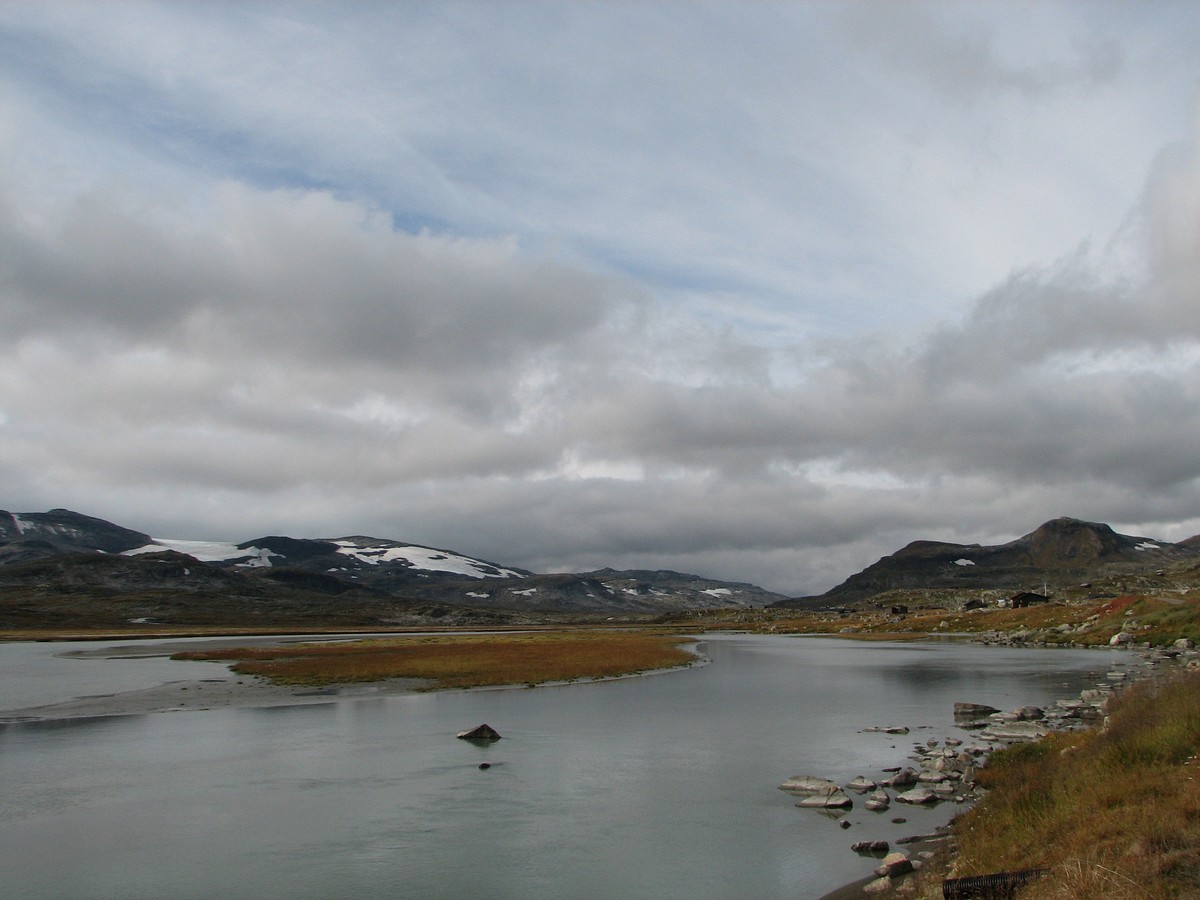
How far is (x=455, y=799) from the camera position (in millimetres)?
24938

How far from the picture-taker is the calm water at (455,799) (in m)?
18.2

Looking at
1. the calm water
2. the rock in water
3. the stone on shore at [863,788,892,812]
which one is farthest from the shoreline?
the stone on shore at [863,788,892,812]

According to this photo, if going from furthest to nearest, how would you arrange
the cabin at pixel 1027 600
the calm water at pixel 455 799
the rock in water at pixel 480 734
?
the cabin at pixel 1027 600
the rock in water at pixel 480 734
the calm water at pixel 455 799

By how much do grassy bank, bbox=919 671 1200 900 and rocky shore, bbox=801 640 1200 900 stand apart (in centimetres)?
95

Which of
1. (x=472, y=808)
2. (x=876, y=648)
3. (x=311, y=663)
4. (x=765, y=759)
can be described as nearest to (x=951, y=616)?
(x=876, y=648)

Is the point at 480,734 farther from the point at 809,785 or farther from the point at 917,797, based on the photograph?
the point at 917,797

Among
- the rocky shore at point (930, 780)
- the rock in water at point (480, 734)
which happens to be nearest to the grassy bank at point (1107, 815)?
the rocky shore at point (930, 780)

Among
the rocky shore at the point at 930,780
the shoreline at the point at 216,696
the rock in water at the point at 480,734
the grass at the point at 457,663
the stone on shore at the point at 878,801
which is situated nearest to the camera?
the rocky shore at the point at 930,780

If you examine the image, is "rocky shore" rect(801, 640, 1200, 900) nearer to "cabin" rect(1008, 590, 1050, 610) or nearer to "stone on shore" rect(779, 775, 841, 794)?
"stone on shore" rect(779, 775, 841, 794)

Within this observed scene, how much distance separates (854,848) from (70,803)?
23.1 meters

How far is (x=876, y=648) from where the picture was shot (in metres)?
104

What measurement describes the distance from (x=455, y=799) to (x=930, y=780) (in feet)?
48.2

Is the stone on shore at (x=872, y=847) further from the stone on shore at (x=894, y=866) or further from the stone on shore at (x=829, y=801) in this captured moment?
the stone on shore at (x=829, y=801)

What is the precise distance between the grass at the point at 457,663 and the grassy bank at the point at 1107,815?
44440 millimetres
